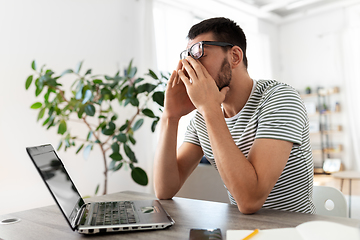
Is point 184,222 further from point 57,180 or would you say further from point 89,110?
point 89,110

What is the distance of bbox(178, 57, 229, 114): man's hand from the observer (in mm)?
1109

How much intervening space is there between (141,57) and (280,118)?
2925 mm

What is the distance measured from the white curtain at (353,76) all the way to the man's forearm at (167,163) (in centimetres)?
508

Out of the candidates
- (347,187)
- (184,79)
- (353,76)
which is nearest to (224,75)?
(184,79)

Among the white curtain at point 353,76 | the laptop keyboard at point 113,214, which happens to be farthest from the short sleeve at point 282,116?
the white curtain at point 353,76

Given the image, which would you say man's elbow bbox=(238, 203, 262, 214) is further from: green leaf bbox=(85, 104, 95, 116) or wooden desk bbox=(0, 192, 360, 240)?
green leaf bbox=(85, 104, 95, 116)

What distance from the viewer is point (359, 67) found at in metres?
5.39

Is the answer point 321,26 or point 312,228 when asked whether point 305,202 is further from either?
point 321,26

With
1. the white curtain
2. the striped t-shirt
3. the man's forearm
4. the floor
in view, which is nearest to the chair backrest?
the striped t-shirt

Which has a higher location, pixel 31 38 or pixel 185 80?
pixel 31 38

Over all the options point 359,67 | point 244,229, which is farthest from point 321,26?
point 244,229

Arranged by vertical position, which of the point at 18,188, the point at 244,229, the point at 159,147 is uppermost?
the point at 159,147

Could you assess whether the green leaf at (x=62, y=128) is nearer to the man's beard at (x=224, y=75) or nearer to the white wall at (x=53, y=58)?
the white wall at (x=53, y=58)

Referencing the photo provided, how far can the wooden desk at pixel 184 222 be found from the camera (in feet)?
2.49
